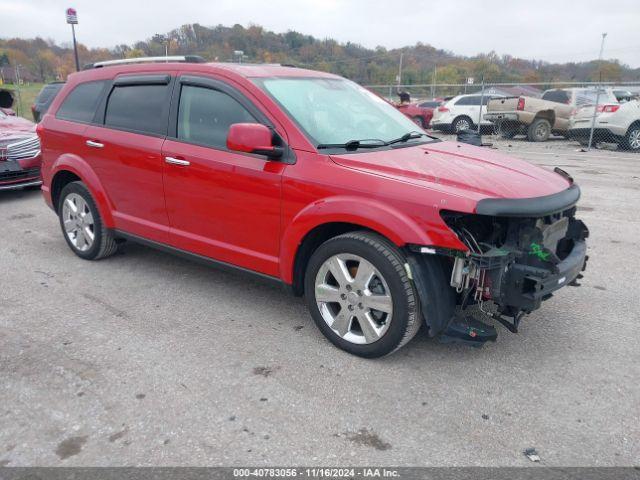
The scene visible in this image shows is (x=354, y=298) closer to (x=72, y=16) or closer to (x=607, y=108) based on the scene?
(x=607, y=108)

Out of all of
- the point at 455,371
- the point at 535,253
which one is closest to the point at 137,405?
the point at 455,371

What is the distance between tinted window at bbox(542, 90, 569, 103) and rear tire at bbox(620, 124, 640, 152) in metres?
2.82

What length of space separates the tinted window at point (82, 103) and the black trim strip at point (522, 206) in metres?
3.70

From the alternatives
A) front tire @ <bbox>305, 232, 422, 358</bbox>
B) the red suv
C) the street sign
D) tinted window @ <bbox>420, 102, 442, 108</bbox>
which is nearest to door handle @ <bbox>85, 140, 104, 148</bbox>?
the red suv

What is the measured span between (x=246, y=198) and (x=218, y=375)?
3.99 ft

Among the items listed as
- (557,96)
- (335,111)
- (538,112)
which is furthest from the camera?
(557,96)

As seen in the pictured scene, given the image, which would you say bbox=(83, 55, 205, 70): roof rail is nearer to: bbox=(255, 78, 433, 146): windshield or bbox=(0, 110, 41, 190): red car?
bbox=(255, 78, 433, 146): windshield

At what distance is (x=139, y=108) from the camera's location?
14.4 feet

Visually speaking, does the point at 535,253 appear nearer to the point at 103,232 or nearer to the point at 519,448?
the point at 519,448

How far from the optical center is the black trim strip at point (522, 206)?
2783mm

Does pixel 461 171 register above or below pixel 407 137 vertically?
below

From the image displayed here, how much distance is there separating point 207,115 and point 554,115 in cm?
1481

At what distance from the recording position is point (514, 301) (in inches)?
115

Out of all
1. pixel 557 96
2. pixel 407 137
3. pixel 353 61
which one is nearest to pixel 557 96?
pixel 557 96
